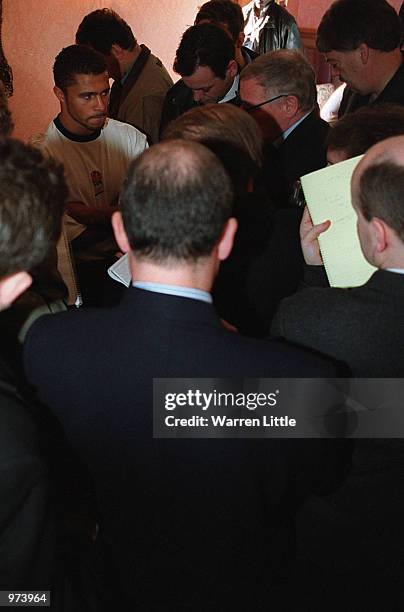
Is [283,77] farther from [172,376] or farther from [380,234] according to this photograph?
[172,376]

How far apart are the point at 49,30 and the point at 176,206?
3.69m

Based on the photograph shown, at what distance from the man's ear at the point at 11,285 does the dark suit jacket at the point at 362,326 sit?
49cm

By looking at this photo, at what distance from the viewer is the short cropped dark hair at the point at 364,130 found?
4.85 ft

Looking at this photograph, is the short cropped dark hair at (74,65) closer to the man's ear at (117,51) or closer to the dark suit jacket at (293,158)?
the man's ear at (117,51)

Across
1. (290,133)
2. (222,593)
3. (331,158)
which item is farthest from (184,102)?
(222,593)

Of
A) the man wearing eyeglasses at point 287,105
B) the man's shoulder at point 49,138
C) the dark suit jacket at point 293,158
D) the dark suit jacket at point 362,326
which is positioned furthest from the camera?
the man's shoulder at point 49,138

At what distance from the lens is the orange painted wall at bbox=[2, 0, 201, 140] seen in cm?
386

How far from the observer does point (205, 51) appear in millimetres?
2592

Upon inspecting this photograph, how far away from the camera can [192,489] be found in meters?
0.95

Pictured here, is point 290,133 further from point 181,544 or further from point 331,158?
point 181,544

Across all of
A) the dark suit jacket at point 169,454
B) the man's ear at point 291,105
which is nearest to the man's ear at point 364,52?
the man's ear at point 291,105

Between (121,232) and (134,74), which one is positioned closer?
(121,232)

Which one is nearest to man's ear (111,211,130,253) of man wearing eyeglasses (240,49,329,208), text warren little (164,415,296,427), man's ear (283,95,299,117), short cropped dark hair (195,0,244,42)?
text warren little (164,415,296,427)

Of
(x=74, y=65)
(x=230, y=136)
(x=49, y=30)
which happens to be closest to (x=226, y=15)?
(x=74, y=65)
